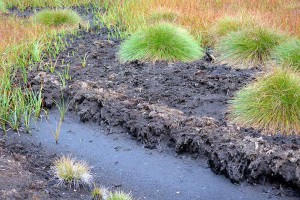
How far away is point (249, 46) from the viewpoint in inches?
294

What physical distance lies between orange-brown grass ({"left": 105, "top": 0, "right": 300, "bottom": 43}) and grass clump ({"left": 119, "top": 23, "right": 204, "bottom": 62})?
3.48 feet

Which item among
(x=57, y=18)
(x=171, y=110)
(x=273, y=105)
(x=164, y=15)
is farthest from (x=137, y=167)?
(x=57, y=18)

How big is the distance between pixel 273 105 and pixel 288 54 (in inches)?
67.9

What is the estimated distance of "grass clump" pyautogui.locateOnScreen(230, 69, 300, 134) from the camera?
524 centimetres

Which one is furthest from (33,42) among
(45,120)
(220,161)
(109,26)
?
(220,161)

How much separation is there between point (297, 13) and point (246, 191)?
5628 millimetres

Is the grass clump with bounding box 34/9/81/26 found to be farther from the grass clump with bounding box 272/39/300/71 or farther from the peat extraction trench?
the grass clump with bounding box 272/39/300/71

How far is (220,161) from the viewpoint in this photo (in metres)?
4.80

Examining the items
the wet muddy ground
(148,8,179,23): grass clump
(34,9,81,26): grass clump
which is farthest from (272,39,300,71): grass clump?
(34,9,81,26): grass clump

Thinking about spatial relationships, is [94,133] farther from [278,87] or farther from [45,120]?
[278,87]

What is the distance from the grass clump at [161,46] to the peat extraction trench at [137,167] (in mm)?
2074

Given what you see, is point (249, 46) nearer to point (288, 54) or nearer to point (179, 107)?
point (288, 54)

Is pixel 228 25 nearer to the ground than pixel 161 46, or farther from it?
farther from it

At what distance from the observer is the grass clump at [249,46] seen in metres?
7.41
